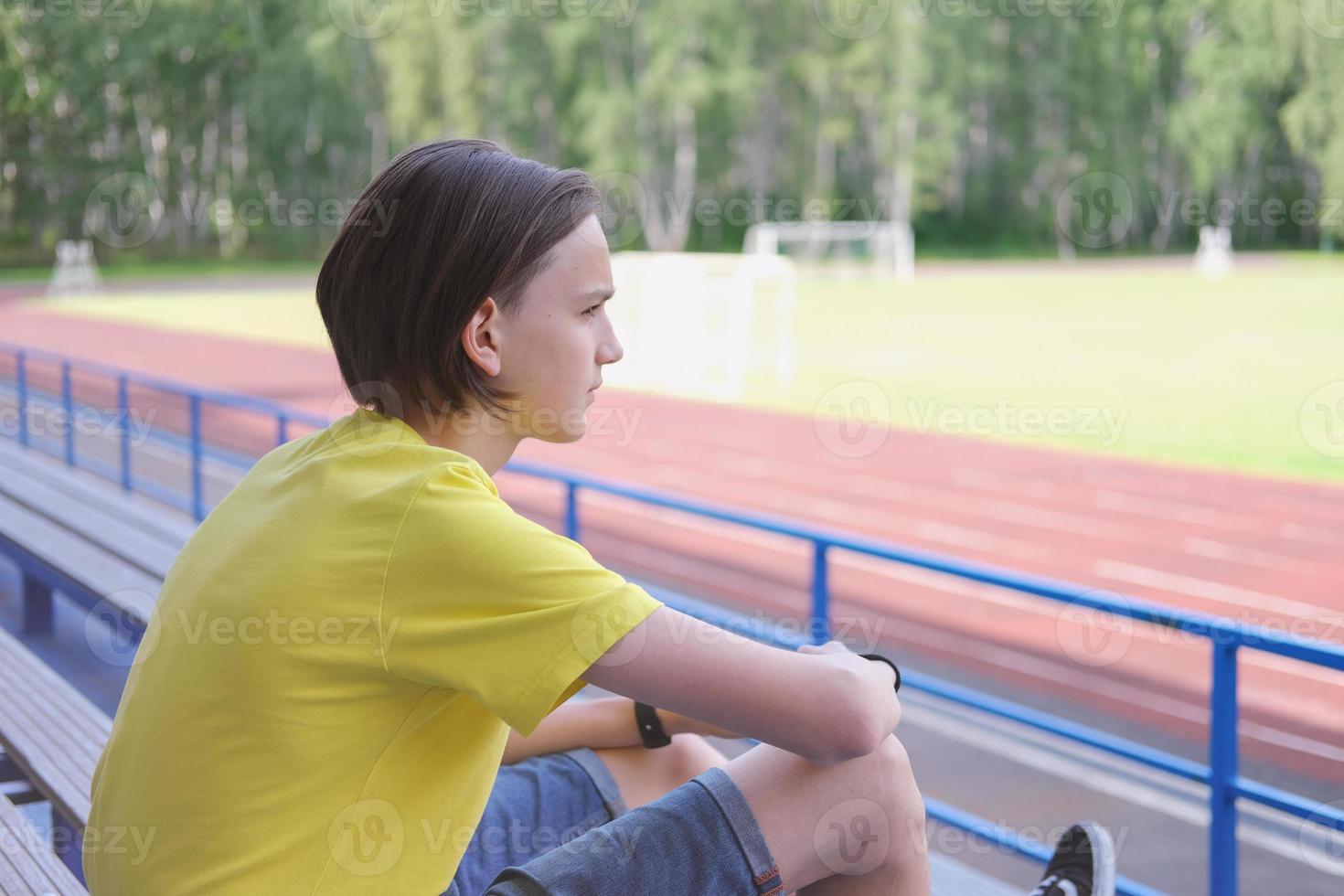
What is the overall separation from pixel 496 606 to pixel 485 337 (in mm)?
328

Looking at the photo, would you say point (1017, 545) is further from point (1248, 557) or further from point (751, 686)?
point (751, 686)

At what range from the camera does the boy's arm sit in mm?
1374

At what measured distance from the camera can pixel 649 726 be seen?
2.05 m

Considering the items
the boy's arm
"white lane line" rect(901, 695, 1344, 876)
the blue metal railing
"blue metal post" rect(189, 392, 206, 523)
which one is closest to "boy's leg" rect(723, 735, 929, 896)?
the boy's arm

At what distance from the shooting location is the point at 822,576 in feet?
13.6

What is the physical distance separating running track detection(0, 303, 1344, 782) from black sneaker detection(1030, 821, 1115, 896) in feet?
13.5

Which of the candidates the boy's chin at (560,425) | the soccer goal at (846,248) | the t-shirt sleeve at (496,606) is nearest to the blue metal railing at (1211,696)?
the boy's chin at (560,425)

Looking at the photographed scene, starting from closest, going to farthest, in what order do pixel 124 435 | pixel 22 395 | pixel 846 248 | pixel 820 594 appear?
pixel 820 594 → pixel 124 435 → pixel 22 395 → pixel 846 248

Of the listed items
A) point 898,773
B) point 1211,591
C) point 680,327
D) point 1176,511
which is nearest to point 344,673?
point 898,773

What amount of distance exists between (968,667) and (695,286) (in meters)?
13.1

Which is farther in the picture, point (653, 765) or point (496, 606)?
point (653, 765)

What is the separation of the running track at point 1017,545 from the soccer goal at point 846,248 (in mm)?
18507

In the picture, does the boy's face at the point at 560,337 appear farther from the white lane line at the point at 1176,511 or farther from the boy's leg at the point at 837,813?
the white lane line at the point at 1176,511

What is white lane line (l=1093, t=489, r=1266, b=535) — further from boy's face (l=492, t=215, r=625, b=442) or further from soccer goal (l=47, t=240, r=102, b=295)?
soccer goal (l=47, t=240, r=102, b=295)
